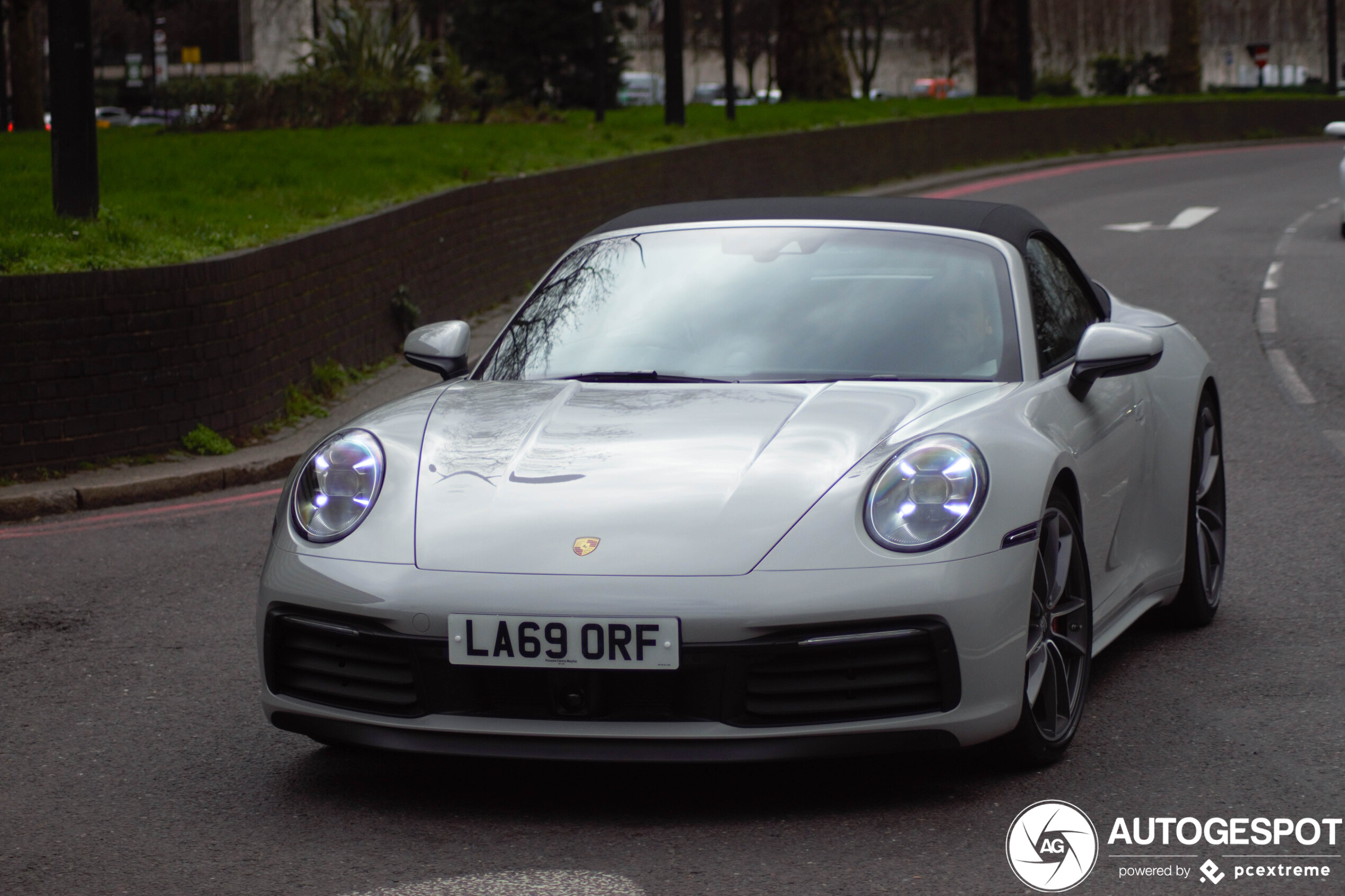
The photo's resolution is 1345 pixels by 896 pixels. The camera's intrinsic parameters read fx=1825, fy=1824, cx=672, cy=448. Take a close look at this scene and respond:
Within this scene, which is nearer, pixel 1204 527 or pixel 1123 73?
pixel 1204 527

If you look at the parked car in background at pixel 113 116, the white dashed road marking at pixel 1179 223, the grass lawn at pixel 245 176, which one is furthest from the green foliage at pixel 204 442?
the parked car in background at pixel 113 116

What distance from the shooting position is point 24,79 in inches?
1323

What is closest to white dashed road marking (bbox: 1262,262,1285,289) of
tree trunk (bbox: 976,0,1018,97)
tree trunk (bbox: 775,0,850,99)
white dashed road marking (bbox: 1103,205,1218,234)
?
white dashed road marking (bbox: 1103,205,1218,234)

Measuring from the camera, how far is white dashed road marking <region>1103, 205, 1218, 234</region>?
2258 cm

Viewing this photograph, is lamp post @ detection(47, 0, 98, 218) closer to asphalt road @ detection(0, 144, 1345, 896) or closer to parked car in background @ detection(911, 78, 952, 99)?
asphalt road @ detection(0, 144, 1345, 896)

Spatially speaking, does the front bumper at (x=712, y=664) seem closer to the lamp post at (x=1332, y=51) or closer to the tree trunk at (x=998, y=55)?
the tree trunk at (x=998, y=55)

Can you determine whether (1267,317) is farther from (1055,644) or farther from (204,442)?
(1055,644)

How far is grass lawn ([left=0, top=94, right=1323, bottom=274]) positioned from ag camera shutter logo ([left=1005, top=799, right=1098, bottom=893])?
7.19 meters

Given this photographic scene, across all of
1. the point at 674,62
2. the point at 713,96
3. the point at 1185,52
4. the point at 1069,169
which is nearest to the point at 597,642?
the point at 674,62

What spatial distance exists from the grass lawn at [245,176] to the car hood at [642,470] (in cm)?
596

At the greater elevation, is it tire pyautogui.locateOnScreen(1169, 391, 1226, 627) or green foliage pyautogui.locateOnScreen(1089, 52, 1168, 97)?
green foliage pyautogui.locateOnScreen(1089, 52, 1168, 97)

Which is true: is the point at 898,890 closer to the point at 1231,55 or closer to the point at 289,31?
the point at 289,31

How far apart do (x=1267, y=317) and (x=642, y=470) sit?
38.8 feet

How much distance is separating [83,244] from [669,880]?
313 inches
